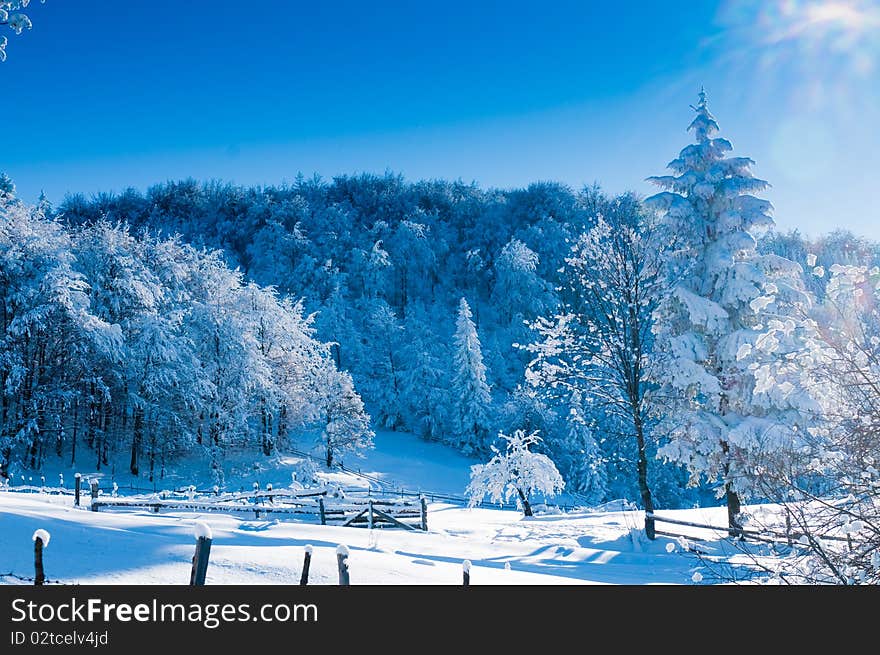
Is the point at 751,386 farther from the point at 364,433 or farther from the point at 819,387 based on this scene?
the point at 364,433

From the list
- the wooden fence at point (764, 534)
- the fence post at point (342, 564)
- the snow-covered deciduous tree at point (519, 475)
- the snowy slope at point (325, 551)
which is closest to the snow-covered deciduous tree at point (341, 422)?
the snow-covered deciduous tree at point (519, 475)

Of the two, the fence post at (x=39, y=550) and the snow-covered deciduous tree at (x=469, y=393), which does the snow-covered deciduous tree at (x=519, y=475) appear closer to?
the snow-covered deciduous tree at (x=469, y=393)

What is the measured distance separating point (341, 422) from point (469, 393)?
42.0ft

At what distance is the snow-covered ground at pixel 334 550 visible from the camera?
22.4 feet

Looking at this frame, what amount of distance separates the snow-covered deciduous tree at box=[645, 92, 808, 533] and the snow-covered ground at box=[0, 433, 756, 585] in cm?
304

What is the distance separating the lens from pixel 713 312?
1623 cm

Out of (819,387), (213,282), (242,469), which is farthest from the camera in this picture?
(213,282)

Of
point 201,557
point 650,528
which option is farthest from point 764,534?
point 201,557

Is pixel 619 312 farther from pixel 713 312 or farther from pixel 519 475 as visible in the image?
pixel 519 475

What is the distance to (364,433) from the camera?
40.3 meters

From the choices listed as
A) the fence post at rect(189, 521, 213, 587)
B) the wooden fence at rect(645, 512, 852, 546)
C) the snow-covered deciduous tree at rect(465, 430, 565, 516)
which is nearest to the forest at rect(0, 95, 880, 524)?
the wooden fence at rect(645, 512, 852, 546)

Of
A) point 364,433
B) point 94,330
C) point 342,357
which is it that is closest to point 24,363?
point 94,330

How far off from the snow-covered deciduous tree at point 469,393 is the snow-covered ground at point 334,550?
860 inches
